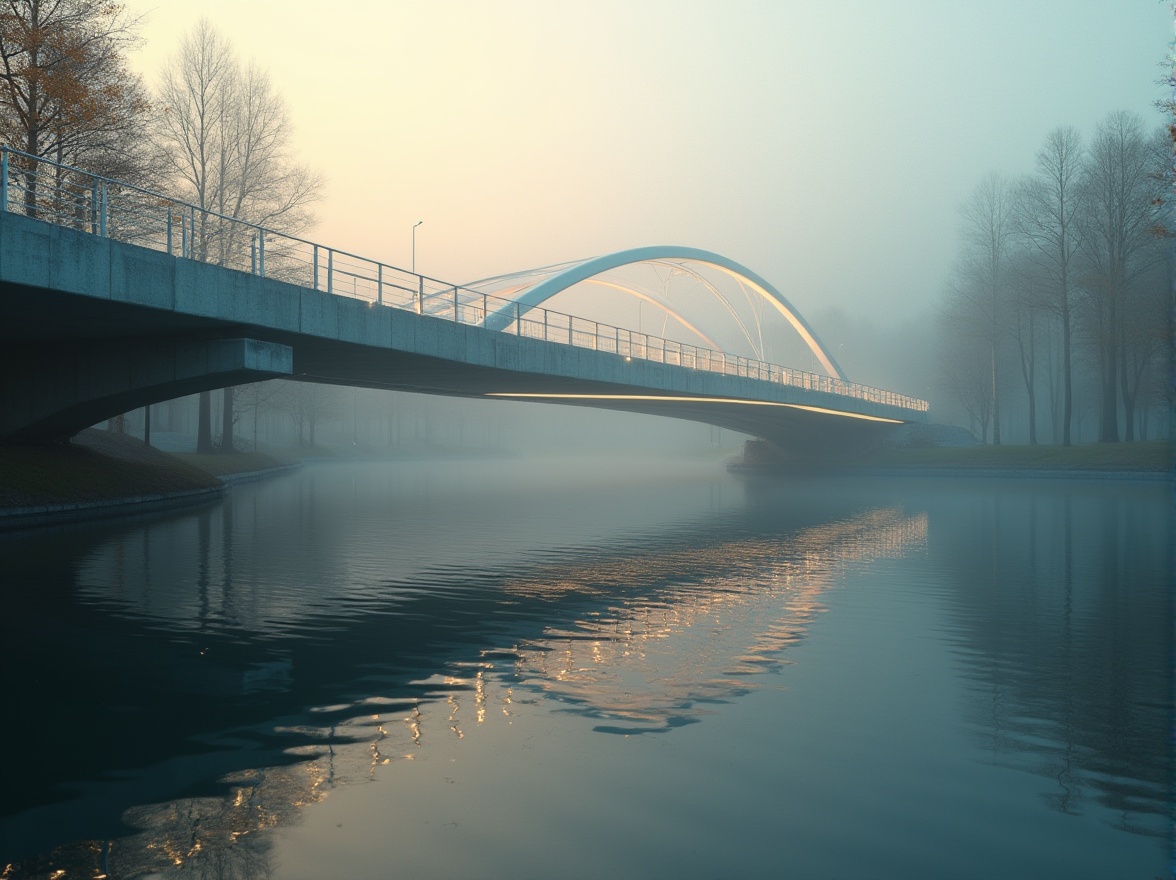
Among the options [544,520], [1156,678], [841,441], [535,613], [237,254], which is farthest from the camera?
[841,441]

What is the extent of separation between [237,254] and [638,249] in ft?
74.9

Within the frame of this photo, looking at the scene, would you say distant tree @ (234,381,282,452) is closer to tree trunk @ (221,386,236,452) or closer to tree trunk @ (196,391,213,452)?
tree trunk @ (221,386,236,452)

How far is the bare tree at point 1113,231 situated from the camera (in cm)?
5725

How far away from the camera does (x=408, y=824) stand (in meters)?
6.73

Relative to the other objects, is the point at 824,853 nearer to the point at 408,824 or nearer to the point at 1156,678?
the point at 408,824

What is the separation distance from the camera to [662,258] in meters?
60.8

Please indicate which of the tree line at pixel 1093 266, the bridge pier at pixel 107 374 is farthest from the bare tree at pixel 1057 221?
the bridge pier at pixel 107 374

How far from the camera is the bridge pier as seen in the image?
24.1 m

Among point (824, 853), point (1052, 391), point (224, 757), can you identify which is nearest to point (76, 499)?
point (224, 757)

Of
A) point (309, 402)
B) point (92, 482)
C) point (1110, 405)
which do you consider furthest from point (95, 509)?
point (309, 402)

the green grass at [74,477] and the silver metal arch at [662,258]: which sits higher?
the silver metal arch at [662,258]

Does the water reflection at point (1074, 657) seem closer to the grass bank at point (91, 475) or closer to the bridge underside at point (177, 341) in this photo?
the bridge underside at point (177, 341)

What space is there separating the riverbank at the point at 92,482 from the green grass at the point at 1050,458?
4641 cm

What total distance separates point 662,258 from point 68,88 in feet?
124
